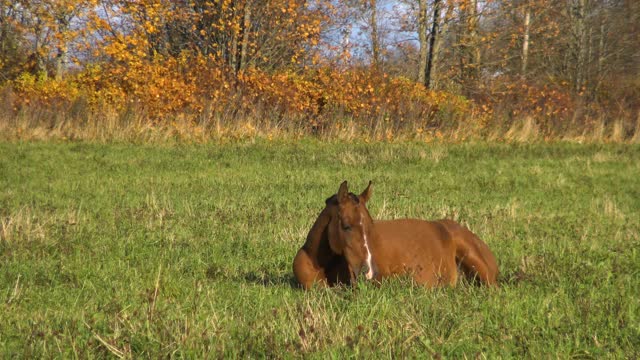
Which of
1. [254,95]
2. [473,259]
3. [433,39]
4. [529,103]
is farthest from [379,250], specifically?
[433,39]

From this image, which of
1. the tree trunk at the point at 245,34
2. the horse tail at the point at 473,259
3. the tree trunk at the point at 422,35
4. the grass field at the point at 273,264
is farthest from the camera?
the tree trunk at the point at 422,35

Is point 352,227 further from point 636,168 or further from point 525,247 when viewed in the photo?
point 636,168

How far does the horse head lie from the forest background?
13.3 metres

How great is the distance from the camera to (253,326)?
4434mm

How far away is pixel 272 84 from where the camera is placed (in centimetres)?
2128

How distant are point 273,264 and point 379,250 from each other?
1593mm

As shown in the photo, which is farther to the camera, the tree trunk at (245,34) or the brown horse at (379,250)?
the tree trunk at (245,34)

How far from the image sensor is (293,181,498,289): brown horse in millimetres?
4996

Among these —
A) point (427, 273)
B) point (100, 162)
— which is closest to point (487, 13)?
point (100, 162)

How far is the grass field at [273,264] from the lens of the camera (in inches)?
164

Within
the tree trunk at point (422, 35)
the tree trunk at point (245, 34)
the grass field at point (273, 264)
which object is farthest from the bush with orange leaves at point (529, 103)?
the grass field at point (273, 264)

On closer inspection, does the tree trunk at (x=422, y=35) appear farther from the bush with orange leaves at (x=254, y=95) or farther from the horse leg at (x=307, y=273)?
the horse leg at (x=307, y=273)

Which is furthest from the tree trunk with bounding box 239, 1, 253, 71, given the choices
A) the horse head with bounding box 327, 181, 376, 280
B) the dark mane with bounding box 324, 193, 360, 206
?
the horse head with bounding box 327, 181, 376, 280

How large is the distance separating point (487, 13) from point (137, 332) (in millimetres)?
23081
